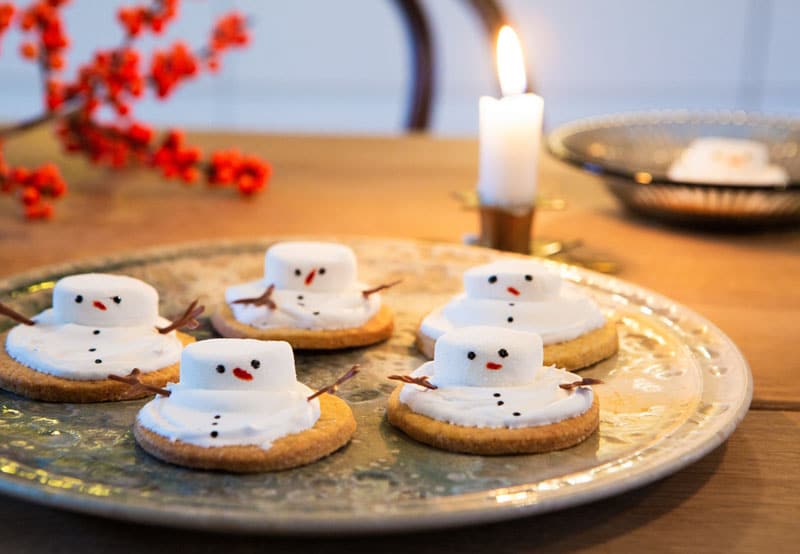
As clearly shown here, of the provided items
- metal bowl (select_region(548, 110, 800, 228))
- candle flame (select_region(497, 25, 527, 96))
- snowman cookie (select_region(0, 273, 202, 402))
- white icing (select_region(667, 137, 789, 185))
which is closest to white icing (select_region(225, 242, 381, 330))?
snowman cookie (select_region(0, 273, 202, 402))

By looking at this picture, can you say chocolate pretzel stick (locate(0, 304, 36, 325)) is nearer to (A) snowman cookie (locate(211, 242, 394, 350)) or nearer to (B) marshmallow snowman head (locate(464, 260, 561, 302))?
(A) snowman cookie (locate(211, 242, 394, 350))

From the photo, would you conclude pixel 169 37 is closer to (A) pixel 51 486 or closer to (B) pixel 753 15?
(B) pixel 753 15

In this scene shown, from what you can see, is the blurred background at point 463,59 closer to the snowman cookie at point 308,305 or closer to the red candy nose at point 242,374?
the snowman cookie at point 308,305

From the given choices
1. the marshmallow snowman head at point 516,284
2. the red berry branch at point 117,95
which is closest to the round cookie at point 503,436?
the marshmallow snowman head at point 516,284

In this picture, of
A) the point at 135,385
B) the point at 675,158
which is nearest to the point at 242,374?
the point at 135,385

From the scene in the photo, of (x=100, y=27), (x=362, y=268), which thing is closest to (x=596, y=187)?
(x=362, y=268)
